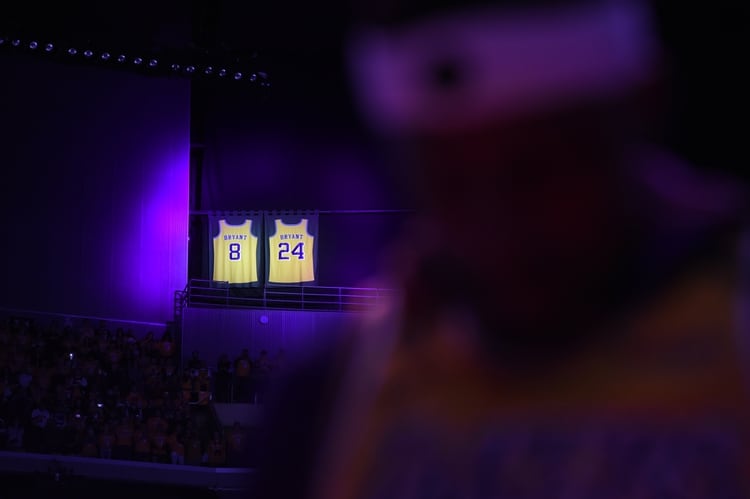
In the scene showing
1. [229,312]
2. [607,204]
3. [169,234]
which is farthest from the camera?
[169,234]

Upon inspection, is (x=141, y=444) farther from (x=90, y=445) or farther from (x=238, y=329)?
→ (x=238, y=329)

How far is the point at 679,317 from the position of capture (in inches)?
17.0

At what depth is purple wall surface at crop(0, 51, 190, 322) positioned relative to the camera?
12883mm

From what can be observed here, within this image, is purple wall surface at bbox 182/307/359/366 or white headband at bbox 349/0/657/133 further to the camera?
purple wall surface at bbox 182/307/359/366

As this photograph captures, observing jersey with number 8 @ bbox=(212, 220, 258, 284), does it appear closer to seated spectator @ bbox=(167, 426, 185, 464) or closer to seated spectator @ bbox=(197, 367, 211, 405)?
seated spectator @ bbox=(197, 367, 211, 405)

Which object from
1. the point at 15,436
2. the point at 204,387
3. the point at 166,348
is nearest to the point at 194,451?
the point at 15,436

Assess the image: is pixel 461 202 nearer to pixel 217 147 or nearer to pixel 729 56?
pixel 729 56

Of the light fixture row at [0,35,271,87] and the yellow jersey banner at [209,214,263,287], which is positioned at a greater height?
the light fixture row at [0,35,271,87]

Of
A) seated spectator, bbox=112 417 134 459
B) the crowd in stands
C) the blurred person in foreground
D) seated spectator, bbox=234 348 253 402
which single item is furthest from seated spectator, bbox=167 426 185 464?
the blurred person in foreground

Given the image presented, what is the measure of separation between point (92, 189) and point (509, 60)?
45.1 ft

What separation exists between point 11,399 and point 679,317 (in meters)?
8.48

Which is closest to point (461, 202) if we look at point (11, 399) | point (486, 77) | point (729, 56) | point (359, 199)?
point (486, 77)

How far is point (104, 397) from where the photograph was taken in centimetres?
901

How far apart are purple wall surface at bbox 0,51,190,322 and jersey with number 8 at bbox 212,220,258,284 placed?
60cm
